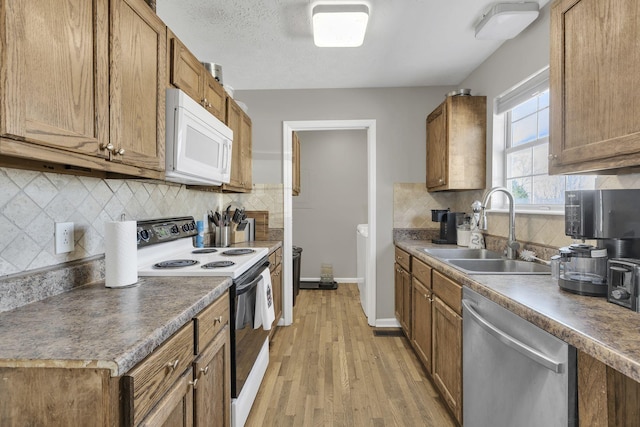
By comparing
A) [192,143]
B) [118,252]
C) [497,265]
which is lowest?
[497,265]

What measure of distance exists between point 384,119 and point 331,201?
6.78 feet

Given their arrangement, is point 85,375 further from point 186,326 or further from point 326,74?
point 326,74

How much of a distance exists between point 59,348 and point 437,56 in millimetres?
2857

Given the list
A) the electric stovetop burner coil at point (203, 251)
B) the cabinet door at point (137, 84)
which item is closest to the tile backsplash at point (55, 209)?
the cabinet door at point (137, 84)

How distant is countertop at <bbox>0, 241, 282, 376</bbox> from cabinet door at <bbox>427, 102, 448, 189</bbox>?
→ 2138 millimetres

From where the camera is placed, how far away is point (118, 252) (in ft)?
4.35

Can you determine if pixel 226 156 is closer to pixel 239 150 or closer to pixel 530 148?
pixel 239 150

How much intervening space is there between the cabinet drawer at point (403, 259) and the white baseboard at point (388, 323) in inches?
24.3

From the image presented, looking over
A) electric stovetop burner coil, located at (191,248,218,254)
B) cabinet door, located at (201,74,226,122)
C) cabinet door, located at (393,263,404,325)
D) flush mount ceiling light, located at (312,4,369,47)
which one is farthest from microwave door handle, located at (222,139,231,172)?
cabinet door, located at (393,263,404,325)

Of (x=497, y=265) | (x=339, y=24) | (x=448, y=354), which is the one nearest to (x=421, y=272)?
(x=497, y=265)

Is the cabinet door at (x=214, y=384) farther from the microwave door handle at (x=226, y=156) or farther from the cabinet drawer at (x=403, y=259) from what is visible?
the cabinet drawer at (x=403, y=259)

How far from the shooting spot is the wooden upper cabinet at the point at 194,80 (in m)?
1.65

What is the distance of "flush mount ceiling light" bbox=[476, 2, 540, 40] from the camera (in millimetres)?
1865

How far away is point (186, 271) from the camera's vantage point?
1.59 metres
